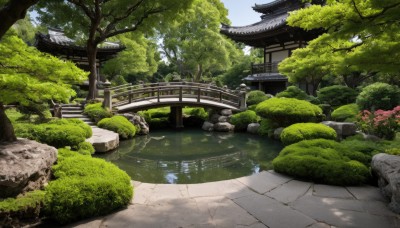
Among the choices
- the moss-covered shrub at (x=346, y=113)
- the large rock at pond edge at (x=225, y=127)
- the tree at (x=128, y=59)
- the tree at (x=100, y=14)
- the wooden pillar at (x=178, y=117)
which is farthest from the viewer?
the tree at (x=128, y=59)

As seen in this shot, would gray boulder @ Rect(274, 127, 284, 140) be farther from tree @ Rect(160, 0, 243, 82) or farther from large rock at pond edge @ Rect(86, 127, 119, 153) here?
tree @ Rect(160, 0, 243, 82)

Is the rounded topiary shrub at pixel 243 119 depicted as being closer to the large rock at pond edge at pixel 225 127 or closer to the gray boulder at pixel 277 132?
the large rock at pond edge at pixel 225 127

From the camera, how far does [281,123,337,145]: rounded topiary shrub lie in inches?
394

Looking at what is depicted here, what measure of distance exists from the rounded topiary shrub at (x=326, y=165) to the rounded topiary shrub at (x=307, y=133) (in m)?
3.25

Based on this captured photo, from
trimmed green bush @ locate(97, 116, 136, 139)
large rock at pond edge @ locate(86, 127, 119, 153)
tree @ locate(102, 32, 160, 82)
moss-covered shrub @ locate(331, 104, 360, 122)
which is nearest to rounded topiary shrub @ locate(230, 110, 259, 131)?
moss-covered shrub @ locate(331, 104, 360, 122)

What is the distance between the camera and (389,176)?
452 centimetres

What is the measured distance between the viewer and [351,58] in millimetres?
5293

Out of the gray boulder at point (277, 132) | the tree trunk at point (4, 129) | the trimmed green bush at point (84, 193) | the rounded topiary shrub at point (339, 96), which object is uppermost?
the rounded topiary shrub at point (339, 96)

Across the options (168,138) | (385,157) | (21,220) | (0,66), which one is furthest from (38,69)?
(168,138)

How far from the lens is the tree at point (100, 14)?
578 inches

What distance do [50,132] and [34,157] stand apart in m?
3.78

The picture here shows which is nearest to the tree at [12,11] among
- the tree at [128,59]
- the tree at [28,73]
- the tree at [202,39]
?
the tree at [28,73]

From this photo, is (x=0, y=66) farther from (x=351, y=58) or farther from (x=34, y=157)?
(x=351, y=58)

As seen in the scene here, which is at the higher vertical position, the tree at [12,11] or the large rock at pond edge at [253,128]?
the tree at [12,11]
